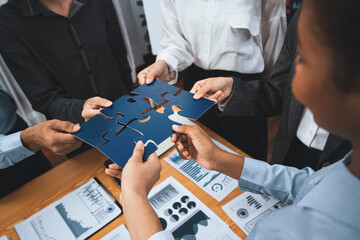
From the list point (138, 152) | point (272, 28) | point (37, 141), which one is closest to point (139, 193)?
point (138, 152)

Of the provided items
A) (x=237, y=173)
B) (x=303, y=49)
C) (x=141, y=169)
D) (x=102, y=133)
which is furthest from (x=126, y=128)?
(x=303, y=49)

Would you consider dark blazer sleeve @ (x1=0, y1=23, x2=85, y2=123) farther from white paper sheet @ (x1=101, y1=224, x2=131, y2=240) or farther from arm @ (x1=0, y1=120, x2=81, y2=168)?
white paper sheet @ (x1=101, y1=224, x2=131, y2=240)

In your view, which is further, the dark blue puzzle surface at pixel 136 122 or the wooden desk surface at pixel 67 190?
the wooden desk surface at pixel 67 190

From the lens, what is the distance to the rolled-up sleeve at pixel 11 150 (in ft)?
3.51

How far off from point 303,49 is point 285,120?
79 cm

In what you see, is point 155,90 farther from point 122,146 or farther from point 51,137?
point 51,137

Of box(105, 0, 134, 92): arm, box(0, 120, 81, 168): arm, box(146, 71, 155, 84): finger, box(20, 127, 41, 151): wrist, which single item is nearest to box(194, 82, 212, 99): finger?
box(146, 71, 155, 84): finger

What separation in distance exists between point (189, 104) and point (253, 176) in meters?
0.37

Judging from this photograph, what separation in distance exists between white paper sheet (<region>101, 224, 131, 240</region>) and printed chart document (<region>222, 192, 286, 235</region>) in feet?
1.33

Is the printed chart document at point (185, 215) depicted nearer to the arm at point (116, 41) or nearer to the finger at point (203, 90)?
the finger at point (203, 90)

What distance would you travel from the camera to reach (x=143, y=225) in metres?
Result: 0.61

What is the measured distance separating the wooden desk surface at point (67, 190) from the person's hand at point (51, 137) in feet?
0.53

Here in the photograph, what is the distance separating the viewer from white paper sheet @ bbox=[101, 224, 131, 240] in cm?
88

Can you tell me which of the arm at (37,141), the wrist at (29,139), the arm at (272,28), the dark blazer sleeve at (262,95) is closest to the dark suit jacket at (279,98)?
the dark blazer sleeve at (262,95)
